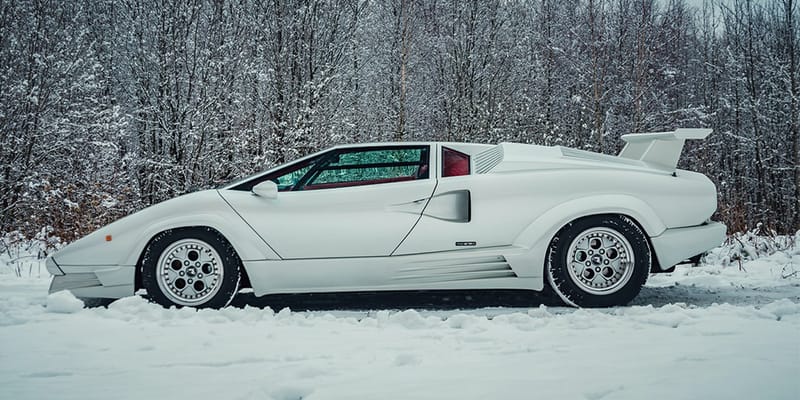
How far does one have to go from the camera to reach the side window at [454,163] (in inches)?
183

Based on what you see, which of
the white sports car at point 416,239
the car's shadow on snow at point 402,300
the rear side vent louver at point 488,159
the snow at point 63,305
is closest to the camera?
the snow at point 63,305

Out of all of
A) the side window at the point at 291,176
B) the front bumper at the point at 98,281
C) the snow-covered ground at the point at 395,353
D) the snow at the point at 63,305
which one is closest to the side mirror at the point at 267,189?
the side window at the point at 291,176

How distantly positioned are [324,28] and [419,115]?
7231 mm

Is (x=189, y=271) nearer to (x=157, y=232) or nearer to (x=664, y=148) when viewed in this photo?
(x=157, y=232)

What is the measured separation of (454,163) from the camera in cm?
470

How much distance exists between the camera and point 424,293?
536 centimetres

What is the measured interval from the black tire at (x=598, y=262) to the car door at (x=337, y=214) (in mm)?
1056

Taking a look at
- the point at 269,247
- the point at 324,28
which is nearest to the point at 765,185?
the point at 324,28

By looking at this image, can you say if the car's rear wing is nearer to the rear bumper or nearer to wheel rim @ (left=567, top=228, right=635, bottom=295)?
the rear bumper

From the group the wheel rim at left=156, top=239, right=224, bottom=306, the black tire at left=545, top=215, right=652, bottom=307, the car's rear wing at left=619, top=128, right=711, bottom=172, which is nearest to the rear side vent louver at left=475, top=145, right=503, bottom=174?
the black tire at left=545, top=215, right=652, bottom=307

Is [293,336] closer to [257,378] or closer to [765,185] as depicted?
[257,378]

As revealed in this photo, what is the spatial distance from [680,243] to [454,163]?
1725 mm

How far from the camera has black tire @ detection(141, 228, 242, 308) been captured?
4430 mm

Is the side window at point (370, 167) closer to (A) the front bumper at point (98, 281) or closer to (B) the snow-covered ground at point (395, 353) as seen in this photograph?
(B) the snow-covered ground at point (395, 353)
